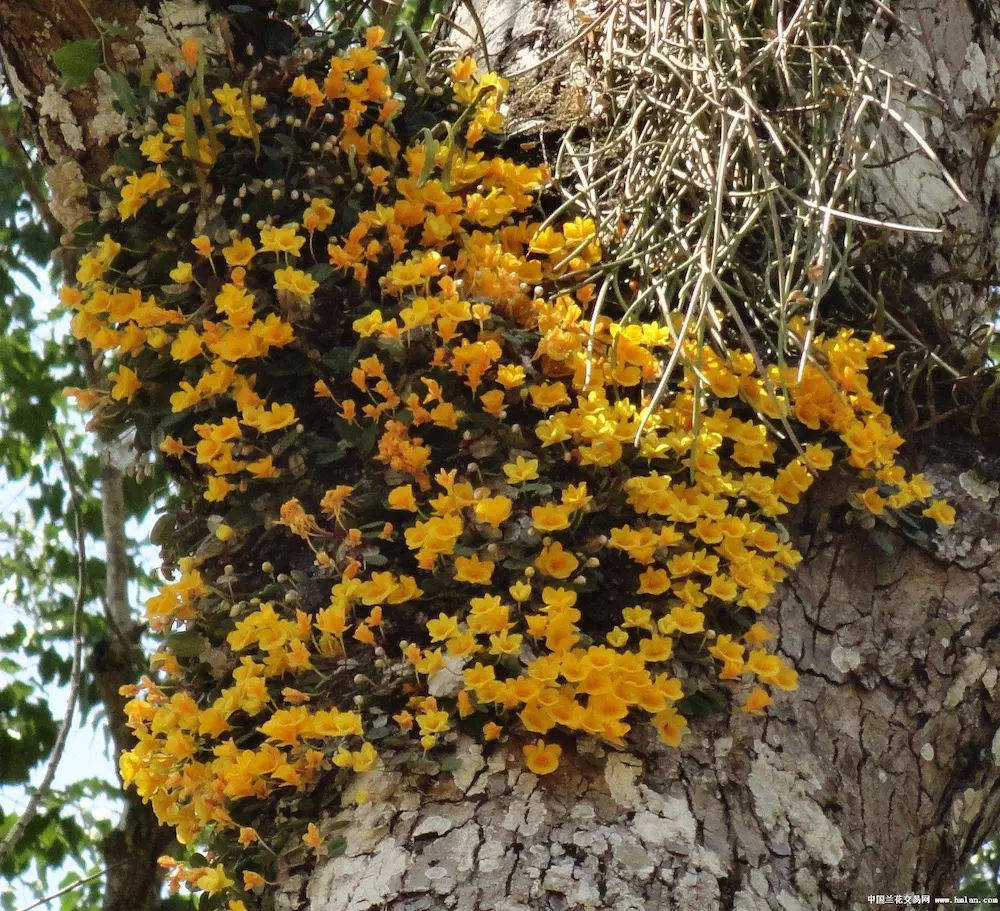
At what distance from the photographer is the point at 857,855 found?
1.33m

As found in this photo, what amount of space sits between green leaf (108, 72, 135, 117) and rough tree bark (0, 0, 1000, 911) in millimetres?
60

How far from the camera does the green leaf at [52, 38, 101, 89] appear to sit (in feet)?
5.50

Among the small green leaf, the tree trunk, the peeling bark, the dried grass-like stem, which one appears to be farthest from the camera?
the tree trunk

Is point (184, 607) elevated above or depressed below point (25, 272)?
below

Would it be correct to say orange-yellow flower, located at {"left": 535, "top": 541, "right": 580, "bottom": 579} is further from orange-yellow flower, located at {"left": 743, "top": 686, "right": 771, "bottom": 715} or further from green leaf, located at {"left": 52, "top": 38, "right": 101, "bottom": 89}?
green leaf, located at {"left": 52, "top": 38, "right": 101, "bottom": 89}

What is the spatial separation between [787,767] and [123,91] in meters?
1.29


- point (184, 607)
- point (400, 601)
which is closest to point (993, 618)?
point (400, 601)

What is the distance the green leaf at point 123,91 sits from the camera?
5.47 ft

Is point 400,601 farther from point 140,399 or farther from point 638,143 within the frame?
point 638,143

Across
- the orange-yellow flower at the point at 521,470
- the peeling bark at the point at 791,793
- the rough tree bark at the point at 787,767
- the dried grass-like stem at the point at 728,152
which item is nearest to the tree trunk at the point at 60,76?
the rough tree bark at the point at 787,767

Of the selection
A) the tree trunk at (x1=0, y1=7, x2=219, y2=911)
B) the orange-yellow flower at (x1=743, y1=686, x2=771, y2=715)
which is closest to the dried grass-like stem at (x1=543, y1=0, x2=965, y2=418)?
the orange-yellow flower at (x1=743, y1=686, x2=771, y2=715)

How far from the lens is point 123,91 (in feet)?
5.48

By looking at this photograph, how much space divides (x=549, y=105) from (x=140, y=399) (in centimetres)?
81

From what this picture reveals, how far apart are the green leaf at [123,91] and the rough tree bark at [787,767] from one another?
6 cm
